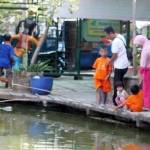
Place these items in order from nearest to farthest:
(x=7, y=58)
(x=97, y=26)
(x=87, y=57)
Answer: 1. (x=7, y=58)
2. (x=97, y=26)
3. (x=87, y=57)

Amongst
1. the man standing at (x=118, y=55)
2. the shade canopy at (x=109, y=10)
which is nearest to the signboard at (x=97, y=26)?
the shade canopy at (x=109, y=10)

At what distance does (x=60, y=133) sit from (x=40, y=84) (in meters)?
3.80

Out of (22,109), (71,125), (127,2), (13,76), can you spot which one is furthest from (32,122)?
(127,2)

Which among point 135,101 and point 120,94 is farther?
point 120,94

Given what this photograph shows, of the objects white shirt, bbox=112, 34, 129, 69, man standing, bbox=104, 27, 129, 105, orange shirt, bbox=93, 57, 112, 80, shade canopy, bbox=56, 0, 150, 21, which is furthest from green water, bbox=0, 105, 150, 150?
shade canopy, bbox=56, 0, 150, 21

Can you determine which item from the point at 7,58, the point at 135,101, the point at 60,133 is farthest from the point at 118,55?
the point at 7,58

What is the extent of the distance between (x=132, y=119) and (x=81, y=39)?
30.2ft

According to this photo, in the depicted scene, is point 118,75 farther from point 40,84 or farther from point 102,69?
point 40,84

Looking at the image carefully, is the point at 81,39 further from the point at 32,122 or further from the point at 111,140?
the point at 111,140

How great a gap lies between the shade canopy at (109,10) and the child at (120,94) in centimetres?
674

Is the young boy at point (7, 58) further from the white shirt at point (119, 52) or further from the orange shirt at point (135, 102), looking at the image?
the orange shirt at point (135, 102)

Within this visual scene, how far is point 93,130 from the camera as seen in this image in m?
12.6

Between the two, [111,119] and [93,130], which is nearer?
[93,130]

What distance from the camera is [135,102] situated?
12773 millimetres
